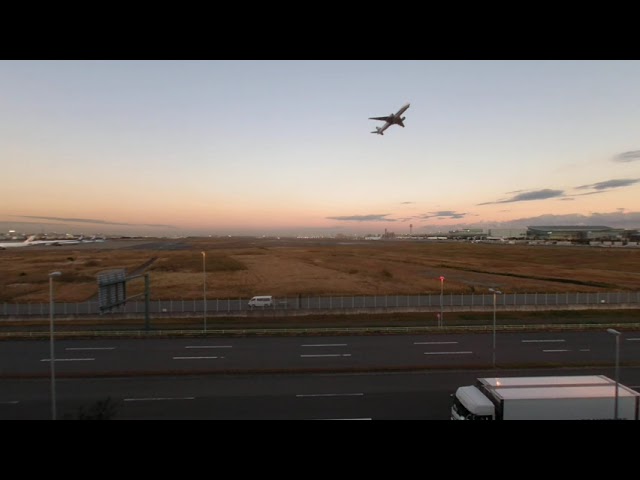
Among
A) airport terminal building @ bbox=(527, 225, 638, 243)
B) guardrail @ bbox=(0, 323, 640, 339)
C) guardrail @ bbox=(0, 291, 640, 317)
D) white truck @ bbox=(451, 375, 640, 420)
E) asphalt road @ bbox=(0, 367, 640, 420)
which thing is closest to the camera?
white truck @ bbox=(451, 375, 640, 420)

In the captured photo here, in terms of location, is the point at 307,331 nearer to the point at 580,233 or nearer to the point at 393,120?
the point at 393,120

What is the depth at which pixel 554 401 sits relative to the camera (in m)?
7.36

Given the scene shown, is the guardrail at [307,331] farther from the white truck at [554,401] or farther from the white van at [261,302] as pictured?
the white truck at [554,401]

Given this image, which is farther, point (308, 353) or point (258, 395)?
point (308, 353)

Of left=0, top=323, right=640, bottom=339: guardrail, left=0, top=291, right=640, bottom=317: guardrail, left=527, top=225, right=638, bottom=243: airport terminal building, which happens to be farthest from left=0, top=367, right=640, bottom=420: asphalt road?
left=527, top=225, right=638, bottom=243: airport terminal building

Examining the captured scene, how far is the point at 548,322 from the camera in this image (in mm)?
20594

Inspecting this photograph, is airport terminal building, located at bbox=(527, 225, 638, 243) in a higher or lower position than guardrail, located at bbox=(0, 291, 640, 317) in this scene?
higher

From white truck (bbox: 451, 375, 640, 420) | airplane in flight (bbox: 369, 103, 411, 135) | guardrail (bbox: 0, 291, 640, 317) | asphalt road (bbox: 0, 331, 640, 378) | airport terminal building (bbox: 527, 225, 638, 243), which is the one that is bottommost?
asphalt road (bbox: 0, 331, 640, 378)

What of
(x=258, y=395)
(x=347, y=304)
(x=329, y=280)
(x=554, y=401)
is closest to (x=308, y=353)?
(x=258, y=395)

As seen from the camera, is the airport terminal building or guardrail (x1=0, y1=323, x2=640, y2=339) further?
the airport terminal building

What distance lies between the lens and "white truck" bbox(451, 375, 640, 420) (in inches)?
290

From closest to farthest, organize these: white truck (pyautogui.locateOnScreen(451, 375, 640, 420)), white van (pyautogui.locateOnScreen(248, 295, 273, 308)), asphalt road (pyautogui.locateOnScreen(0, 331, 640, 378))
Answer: white truck (pyautogui.locateOnScreen(451, 375, 640, 420)) → asphalt road (pyautogui.locateOnScreen(0, 331, 640, 378)) → white van (pyautogui.locateOnScreen(248, 295, 273, 308))

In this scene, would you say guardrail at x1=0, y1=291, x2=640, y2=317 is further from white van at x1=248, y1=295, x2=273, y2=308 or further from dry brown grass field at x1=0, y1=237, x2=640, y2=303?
dry brown grass field at x1=0, y1=237, x2=640, y2=303
